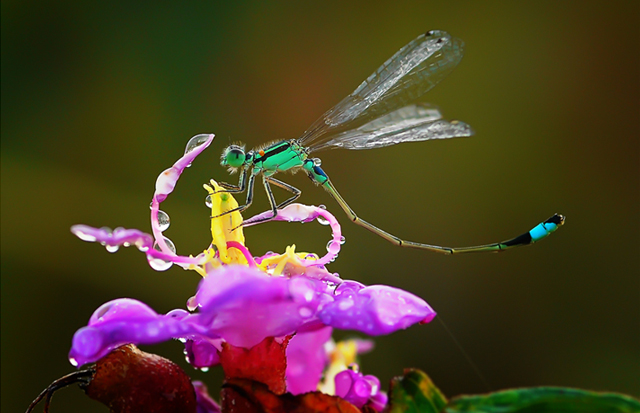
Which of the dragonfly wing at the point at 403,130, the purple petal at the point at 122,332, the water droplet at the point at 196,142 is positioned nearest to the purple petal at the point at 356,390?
the purple petal at the point at 122,332

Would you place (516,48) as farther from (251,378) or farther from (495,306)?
(251,378)

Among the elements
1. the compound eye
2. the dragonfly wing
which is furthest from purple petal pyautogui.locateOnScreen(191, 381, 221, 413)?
the dragonfly wing

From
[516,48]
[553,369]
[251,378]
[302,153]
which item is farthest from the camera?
[516,48]

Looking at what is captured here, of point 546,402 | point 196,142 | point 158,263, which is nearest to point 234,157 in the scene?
point 196,142

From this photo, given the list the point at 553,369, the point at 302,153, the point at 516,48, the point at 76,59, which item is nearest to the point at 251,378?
the point at 302,153

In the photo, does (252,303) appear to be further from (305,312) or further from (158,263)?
(158,263)

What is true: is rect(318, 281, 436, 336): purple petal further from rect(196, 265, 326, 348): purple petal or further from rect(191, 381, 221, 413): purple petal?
rect(191, 381, 221, 413): purple petal
